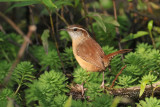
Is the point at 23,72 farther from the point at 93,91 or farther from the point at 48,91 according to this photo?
the point at 93,91

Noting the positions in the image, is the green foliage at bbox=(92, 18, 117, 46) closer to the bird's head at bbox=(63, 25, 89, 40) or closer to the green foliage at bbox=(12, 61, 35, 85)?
the bird's head at bbox=(63, 25, 89, 40)

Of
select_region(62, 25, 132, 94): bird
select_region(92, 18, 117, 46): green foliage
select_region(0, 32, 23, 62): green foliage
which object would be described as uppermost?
select_region(92, 18, 117, 46): green foliage

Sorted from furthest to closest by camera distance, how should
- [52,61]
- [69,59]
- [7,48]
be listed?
[7,48] < [69,59] < [52,61]

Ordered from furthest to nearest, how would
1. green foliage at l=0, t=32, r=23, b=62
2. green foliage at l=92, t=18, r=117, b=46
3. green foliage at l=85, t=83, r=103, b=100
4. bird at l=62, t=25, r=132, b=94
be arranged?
green foliage at l=92, t=18, r=117, b=46, green foliage at l=0, t=32, r=23, b=62, bird at l=62, t=25, r=132, b=94, green foliage at l=85, t=83, r=103, b=100

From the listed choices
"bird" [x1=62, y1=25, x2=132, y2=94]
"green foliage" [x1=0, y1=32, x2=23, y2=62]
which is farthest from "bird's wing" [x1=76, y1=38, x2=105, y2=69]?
"green foliage" [x1=0, y1=32, x2=23, y2=62]

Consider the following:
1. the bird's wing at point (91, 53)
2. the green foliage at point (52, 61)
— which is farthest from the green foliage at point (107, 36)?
the green foliage at point (52, 61)

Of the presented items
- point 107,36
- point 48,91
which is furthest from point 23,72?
point 107,36

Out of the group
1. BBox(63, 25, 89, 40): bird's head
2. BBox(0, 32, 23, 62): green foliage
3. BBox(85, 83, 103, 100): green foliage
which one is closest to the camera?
BBox(85, 83, 103, 100): green foliage
